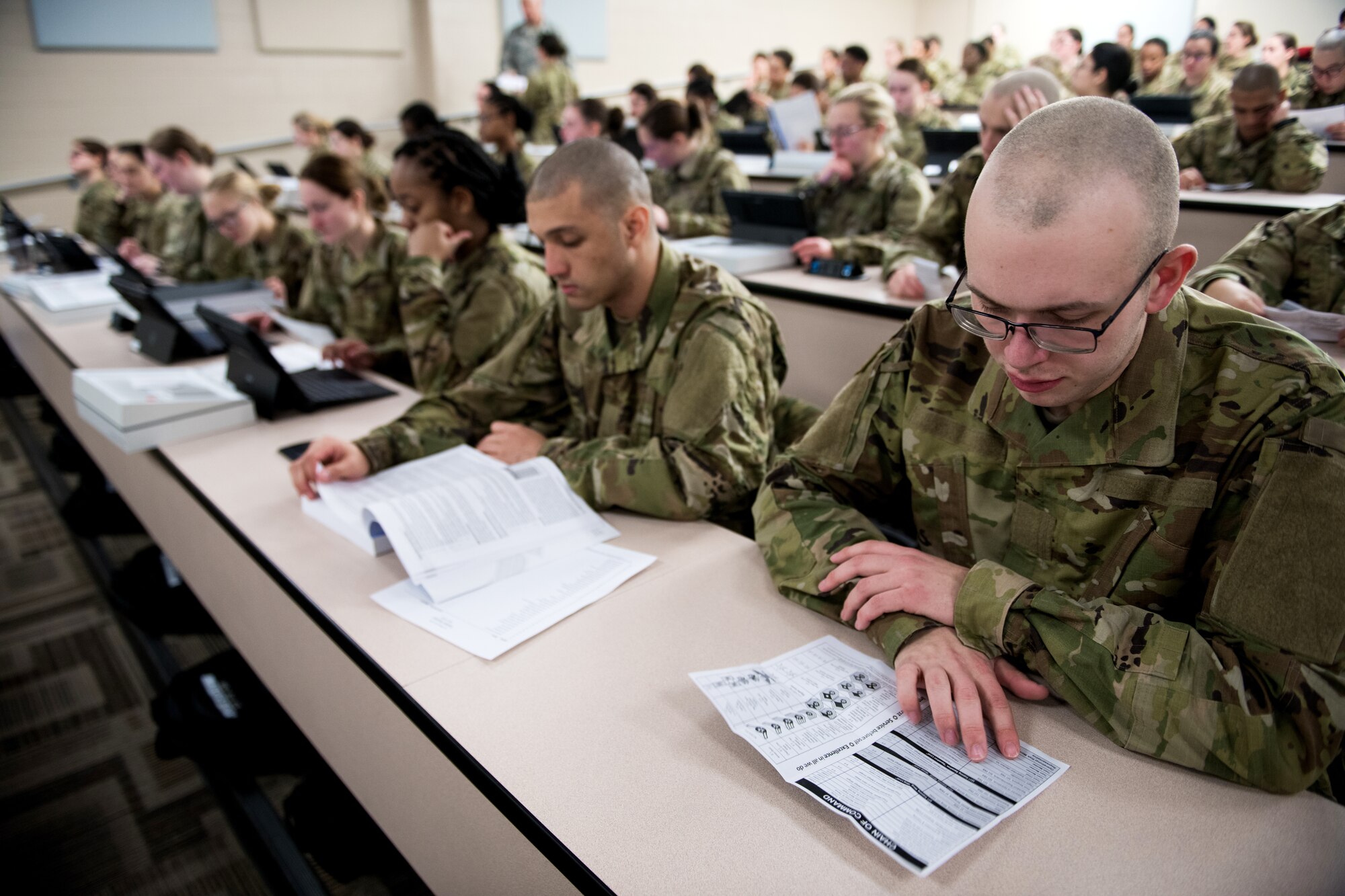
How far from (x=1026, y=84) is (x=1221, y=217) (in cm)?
106

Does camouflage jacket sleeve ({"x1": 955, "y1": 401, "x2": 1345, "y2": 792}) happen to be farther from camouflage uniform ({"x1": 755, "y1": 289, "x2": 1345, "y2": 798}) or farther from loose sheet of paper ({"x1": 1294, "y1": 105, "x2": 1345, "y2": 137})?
loose sheet of paper ({"x1": 1294, "y1": 105, "x2": 1345, "y2": 137})

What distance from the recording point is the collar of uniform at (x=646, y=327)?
1501mm

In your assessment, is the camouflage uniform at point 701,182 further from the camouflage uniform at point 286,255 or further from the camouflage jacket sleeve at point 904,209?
the camouflage uniform at point 286,255

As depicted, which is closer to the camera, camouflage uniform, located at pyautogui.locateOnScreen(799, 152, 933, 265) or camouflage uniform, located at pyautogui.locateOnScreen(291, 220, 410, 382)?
camouflage uniform, located at pyautogui.locateOnScreen(291, 220, 410, 382)

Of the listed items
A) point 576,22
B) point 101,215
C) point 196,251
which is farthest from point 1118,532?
point 576,22

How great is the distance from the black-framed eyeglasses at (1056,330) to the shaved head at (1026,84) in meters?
1.73

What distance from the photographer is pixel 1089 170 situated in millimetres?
757

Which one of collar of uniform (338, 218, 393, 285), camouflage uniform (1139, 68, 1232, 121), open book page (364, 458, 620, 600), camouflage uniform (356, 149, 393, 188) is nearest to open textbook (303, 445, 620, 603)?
open book page (364, 458, 620, 600)

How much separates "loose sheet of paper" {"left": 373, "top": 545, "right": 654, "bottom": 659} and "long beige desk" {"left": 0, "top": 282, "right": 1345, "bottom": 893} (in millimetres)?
19

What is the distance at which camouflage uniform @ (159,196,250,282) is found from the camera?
3.66 m

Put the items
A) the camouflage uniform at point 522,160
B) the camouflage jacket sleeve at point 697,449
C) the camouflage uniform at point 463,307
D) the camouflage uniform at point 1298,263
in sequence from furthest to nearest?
1. the camouflage uniform at point 522,160
2. the camouflage uniform at point 463,307
3. the camouflage uniform at point 1298,263
4. the camouflage jacket sleeve at point 697,449

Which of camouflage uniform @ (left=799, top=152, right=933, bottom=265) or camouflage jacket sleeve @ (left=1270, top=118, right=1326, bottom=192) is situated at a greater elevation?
camouflage jacket sleeve @ (left=1270, top=118, right=1326, bottom=192)

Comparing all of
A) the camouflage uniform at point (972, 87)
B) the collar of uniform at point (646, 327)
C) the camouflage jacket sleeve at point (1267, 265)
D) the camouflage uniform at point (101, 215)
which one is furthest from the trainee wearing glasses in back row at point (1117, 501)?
the camouflage uniform at point (972, 87)

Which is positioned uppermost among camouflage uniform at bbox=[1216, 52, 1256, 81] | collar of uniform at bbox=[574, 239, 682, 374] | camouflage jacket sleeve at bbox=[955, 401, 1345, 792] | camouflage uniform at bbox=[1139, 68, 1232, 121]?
camouflage uniform at bbox=[1216, 52, 1256, 81]
